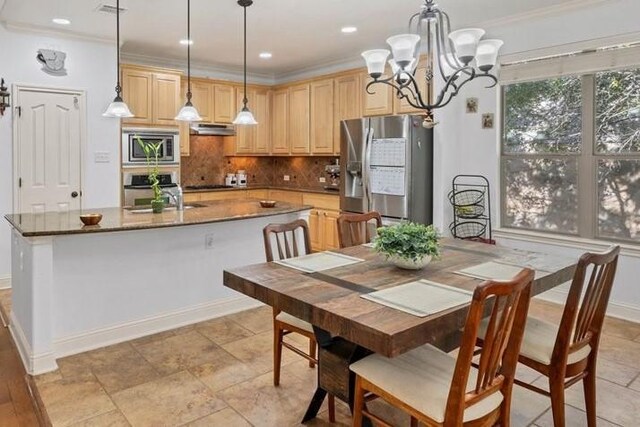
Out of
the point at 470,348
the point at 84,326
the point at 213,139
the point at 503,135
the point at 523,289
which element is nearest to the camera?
the point at 470,348

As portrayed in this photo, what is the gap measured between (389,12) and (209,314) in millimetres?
3056

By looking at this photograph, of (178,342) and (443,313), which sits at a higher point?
(443,313)

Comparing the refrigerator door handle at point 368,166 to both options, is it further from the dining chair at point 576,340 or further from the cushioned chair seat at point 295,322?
the dining chair at point 576,340

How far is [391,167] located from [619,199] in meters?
2.07

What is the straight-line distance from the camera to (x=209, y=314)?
12.6 feet

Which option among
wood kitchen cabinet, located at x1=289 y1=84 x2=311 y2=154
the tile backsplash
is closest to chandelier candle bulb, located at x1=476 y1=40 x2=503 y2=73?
wood kitchen cabinet, located at x1=289 y1=84 x2=311 y2=154

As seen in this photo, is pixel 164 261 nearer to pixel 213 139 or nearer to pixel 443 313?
pixel 443 313

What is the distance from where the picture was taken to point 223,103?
21.4 ft

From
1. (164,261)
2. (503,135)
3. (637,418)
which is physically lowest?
(637,418)

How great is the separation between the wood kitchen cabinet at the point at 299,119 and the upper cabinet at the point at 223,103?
821 mm

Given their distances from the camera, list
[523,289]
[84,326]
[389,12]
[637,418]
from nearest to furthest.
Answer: [523,289] < [637,418] < [84,326] < [389,12]

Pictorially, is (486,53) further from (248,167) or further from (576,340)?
(248,167)

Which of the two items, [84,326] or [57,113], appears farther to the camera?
→ [57,113]

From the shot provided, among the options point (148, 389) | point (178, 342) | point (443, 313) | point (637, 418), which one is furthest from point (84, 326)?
point (637, 418)
